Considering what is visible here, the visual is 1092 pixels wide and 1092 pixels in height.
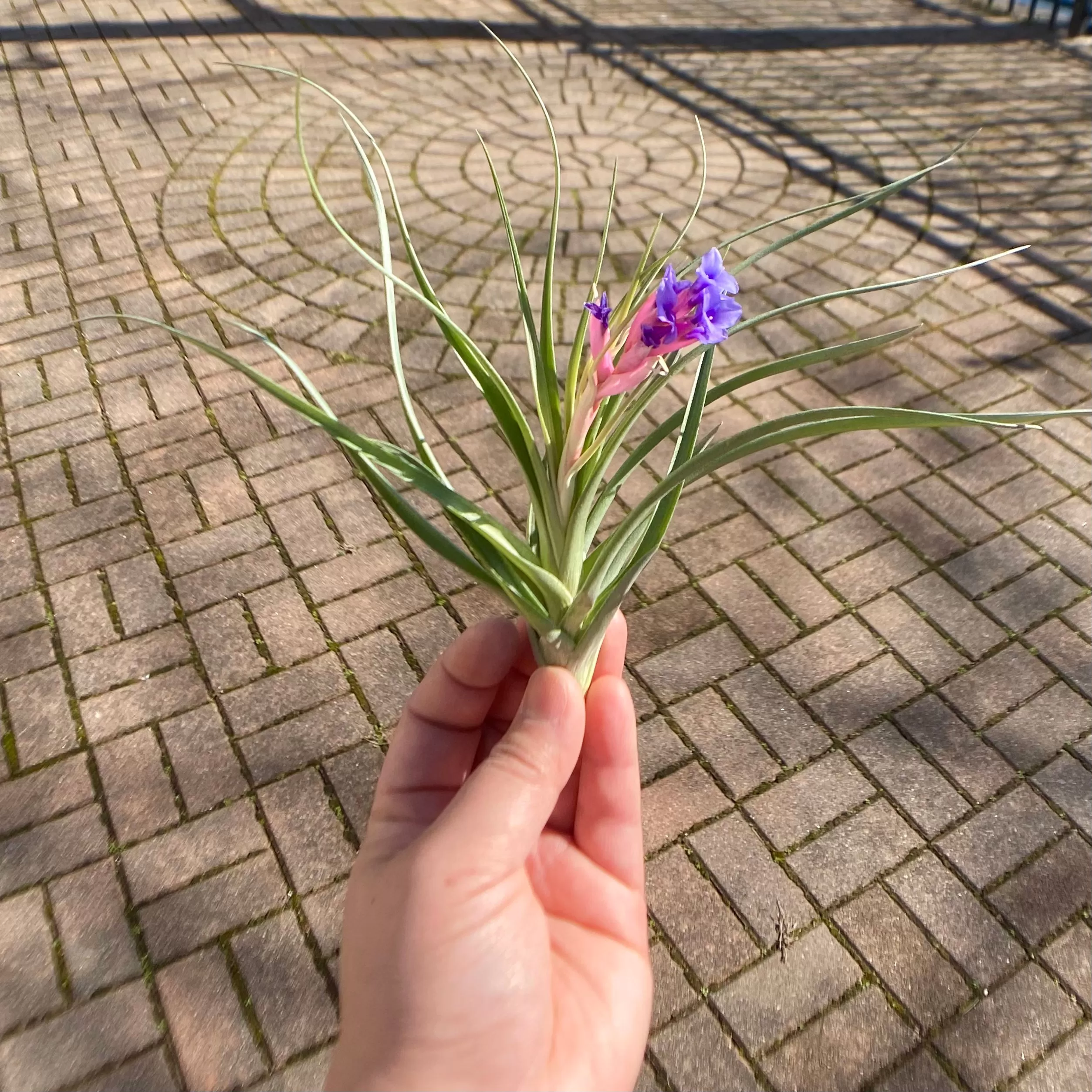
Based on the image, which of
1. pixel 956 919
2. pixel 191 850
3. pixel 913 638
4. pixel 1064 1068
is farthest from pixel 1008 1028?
Result: pixel 191 850

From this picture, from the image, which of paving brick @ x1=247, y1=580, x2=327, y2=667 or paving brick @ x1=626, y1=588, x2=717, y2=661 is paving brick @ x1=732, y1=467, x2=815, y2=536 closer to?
paving brick @ x1=626, y1=588, x2=717, y2=661

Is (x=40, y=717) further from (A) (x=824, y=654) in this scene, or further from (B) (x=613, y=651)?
(A) (x=824, y=654)

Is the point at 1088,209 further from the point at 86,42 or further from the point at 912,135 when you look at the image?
the point at 86,42

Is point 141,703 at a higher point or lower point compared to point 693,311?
lower

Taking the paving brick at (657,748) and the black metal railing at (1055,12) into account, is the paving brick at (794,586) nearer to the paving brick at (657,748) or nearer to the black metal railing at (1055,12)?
the paving brick at (657,748)

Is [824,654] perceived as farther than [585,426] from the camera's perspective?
Yes

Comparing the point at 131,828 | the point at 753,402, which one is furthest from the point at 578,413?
the point at 753,402
